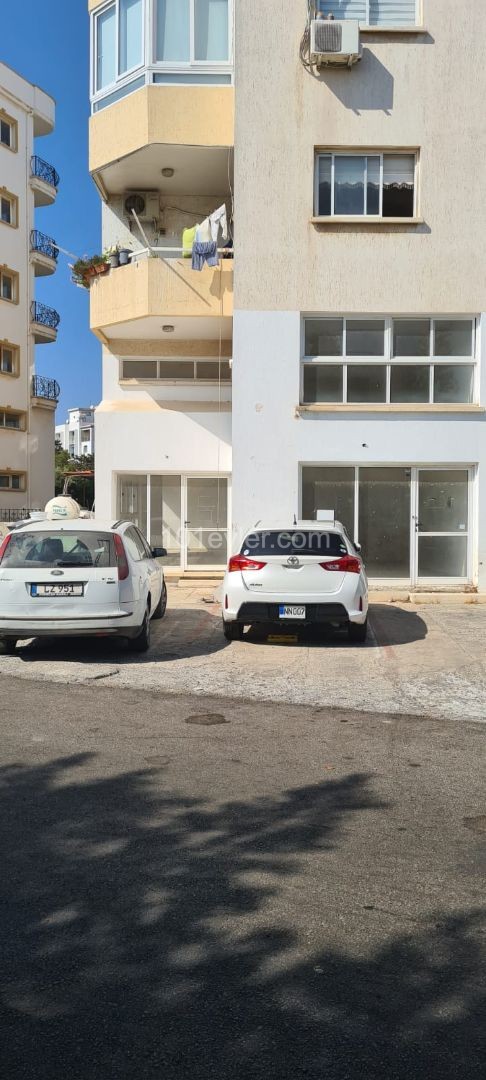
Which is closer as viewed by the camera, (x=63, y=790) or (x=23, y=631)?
(x=63, y=790)

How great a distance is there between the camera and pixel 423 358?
16594 mm

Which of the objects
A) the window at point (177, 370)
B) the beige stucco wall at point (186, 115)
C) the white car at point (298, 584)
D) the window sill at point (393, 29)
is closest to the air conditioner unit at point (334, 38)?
the window sill at point (393, 29)

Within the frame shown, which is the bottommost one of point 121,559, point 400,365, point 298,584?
point 298,584

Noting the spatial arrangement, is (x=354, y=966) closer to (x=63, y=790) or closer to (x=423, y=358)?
(x=63, y=790)

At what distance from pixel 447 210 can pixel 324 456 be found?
15.7ft

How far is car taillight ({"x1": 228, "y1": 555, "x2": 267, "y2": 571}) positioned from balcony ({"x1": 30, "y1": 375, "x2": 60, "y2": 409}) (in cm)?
3083

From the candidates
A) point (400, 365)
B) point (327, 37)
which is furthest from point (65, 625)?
point (327, 37)

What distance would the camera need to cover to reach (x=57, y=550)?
1028 cm

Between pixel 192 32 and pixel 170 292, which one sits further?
pixel 192 32

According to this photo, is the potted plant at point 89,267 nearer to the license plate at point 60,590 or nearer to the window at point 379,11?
the window at point 379,11

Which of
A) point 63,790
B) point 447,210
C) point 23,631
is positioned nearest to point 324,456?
point 447,210

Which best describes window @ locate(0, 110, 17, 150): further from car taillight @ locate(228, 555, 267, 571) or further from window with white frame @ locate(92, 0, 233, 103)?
car taillight @ locate(228, 555, 267, 571)

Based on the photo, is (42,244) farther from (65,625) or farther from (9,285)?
(65,625)

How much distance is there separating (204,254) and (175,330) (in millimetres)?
2338
